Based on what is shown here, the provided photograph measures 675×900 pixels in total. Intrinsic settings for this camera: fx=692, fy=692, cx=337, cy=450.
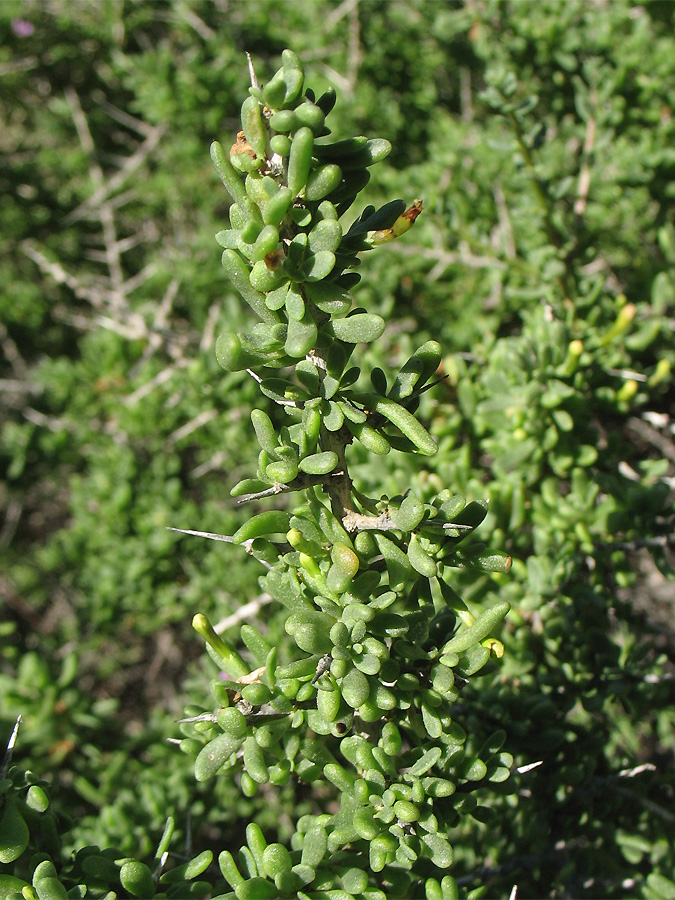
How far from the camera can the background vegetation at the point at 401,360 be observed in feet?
5.26

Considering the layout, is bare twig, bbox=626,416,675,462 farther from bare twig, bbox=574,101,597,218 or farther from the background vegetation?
bare twig, bbox=574,101,597,218

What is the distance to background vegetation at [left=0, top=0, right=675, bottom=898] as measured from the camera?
5.26ft

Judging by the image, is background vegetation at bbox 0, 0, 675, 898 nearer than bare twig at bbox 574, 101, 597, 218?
Yes

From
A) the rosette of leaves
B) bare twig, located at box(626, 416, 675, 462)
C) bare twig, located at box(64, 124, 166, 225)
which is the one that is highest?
the rosette of leaves

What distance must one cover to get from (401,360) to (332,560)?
1140mm

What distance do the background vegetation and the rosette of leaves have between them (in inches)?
10.3

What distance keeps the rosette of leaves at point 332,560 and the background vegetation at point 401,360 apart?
0.86ft

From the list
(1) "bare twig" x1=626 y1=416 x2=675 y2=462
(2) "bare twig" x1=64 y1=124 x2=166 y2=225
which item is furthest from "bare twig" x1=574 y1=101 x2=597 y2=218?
(2) "bare twig" x1=64 y1=124 x2=166 y2=225

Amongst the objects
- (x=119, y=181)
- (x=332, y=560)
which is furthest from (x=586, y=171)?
(x=119, y=181)

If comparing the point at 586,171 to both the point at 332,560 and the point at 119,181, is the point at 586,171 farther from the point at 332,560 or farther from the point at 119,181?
the point at 119,181

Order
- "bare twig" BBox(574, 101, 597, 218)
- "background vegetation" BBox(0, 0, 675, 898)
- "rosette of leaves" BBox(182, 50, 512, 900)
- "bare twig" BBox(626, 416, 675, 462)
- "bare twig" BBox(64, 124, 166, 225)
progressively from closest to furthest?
"rosette of leaves" BBox(182, 50, 512, 900) → "background vegetation" BBox(0, 0, 675, 898) → "bare twig" BBox(574, 101, 597, 218) → "bare twig" BBox(626, 416, 675, 462) → "bare twig" BBox(64, 124, 166, 225)

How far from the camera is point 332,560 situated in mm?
1030

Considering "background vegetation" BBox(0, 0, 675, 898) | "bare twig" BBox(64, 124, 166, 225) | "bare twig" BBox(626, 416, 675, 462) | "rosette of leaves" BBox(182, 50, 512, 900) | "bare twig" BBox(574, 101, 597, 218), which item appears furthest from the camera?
"bare twig" BBox(64, 124, 166, 225)

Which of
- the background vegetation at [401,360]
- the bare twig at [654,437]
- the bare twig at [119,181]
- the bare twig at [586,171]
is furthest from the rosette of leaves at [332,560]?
the bare twig at [119,181]
